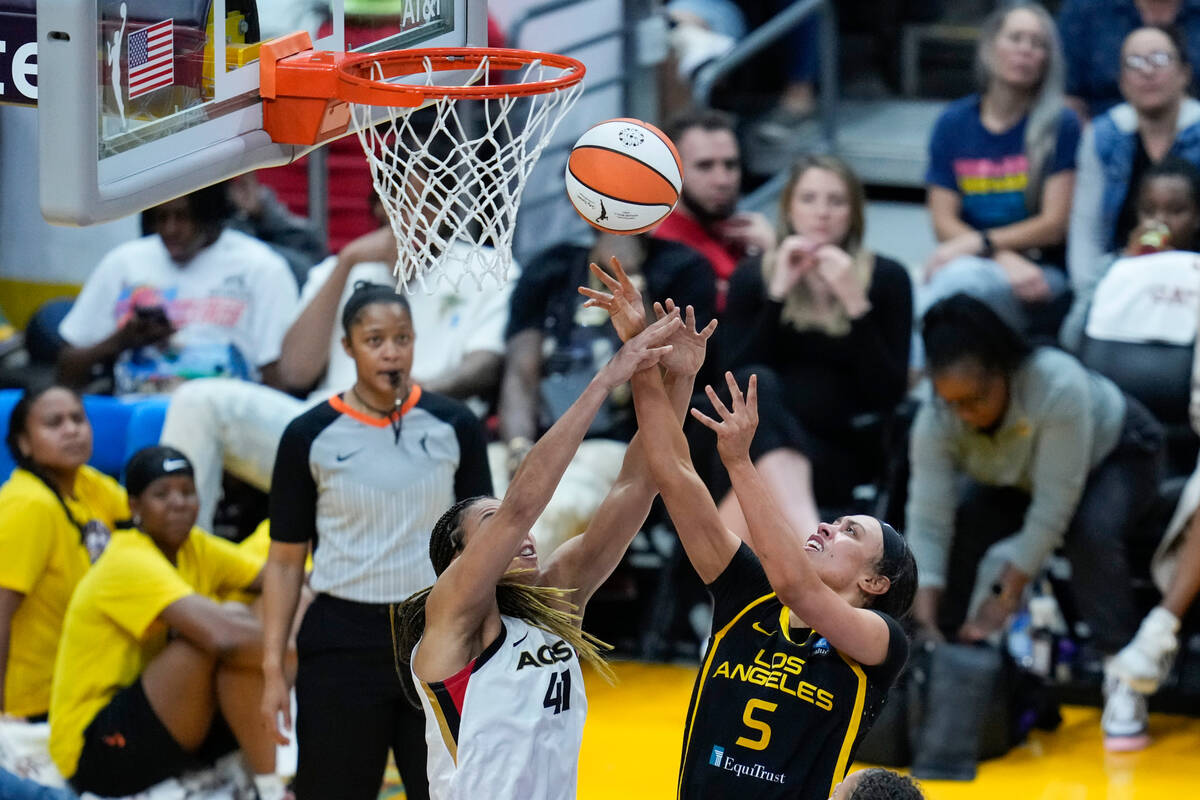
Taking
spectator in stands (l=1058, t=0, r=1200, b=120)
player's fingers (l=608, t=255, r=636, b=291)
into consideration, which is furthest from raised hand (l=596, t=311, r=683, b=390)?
spectator in stands (l=1058, t=0, r=1200, b=120)

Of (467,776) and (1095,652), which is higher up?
(467,776)

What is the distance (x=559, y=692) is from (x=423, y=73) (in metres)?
1.78

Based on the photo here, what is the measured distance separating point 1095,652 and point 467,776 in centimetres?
349

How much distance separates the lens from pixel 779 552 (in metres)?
3.68

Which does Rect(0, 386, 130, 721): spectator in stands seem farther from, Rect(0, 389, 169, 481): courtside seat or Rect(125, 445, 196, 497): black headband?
Rect(0, 389, 169, 481): courtside seat

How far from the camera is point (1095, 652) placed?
647 cm

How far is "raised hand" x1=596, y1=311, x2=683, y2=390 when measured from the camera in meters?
3.77

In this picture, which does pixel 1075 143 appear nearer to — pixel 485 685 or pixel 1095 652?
pixel 1095 652

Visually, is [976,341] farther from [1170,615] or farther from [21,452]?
[21,452]

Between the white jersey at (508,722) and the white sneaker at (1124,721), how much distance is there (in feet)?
10.0

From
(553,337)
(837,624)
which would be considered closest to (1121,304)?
(553,337)

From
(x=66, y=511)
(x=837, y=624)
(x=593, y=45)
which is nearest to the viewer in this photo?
(x=837, y=624)

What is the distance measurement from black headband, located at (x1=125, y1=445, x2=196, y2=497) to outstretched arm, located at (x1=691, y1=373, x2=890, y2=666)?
2901 mm

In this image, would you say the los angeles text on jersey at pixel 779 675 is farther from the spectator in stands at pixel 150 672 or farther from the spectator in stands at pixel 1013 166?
the spectator in stands at pixel 1013 166
